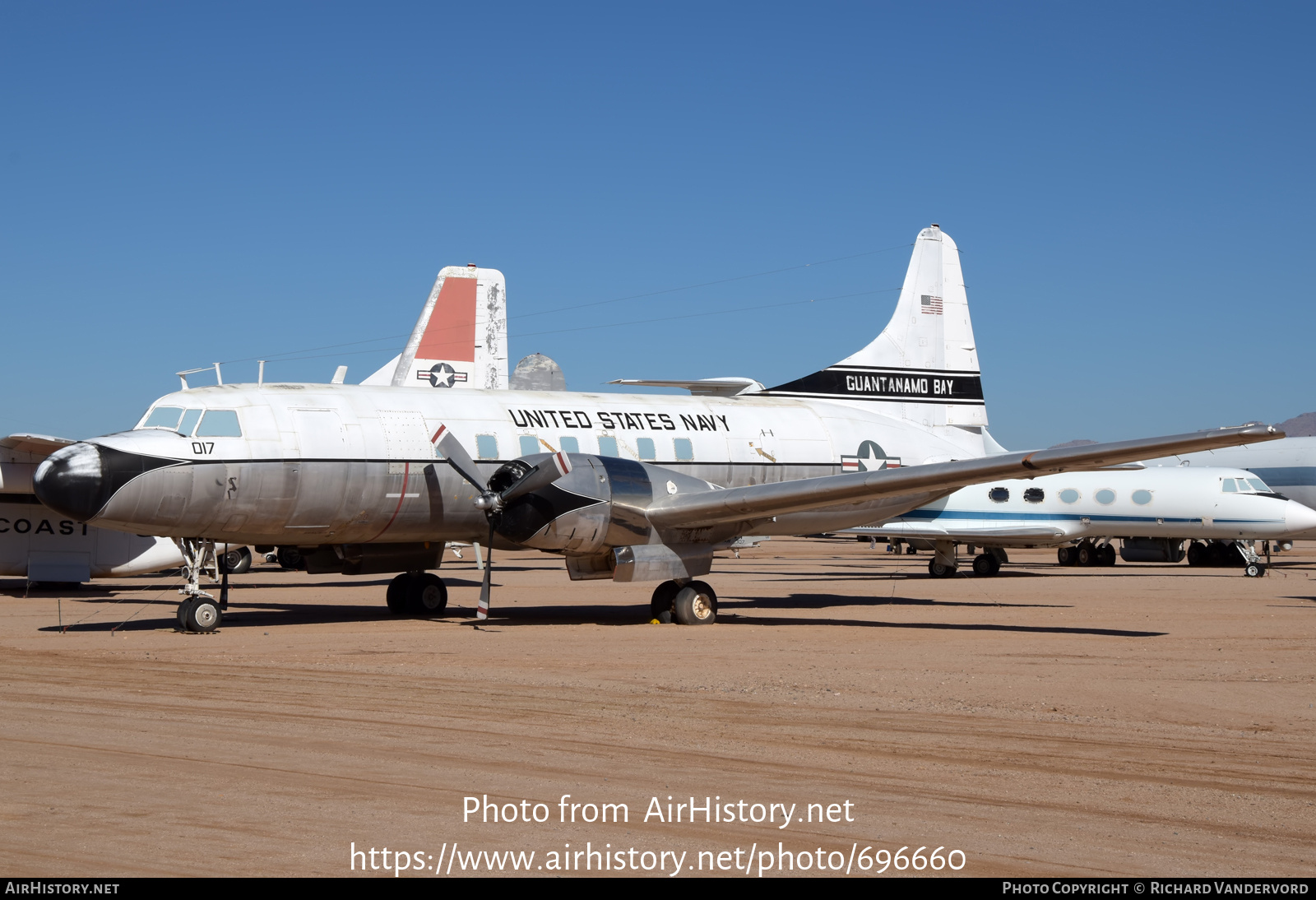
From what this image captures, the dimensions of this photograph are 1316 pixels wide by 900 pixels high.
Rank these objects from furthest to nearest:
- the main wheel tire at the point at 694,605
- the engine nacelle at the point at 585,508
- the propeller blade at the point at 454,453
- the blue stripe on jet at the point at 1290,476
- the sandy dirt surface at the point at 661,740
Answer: the blue stripe on jet at the point at 1290,476
the main wheel tire at the point at 694,605
the propeller blade at the point at 454,453
the engine nacelle at the point at 585,508
the sandy dirt surface at the point at 661,740

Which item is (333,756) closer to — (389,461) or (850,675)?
(850,675)

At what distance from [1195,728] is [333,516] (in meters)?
12.1

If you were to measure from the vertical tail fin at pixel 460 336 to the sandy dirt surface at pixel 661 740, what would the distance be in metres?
12.6

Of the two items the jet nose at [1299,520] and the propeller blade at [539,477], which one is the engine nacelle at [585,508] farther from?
the jet nose at [1299,520]

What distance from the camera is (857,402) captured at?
24312mm

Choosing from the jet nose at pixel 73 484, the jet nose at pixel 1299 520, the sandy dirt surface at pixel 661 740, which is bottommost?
the sandy dirt surface at pixel 661 740

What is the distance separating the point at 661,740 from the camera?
30.5 feet

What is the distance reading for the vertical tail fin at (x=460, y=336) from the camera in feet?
103

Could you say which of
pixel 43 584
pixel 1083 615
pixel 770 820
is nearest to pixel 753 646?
pixel 1083 615

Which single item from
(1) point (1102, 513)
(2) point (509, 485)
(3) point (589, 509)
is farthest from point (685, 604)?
(1) point (1102, 513)

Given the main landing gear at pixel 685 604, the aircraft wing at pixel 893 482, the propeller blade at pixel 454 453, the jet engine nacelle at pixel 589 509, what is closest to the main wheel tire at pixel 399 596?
the propeller blade at pixel 454 453

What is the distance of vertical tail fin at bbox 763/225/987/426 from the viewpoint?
80.1ft

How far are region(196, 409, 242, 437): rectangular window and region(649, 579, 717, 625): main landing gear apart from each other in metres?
6.70

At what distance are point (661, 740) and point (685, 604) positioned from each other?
939cm
